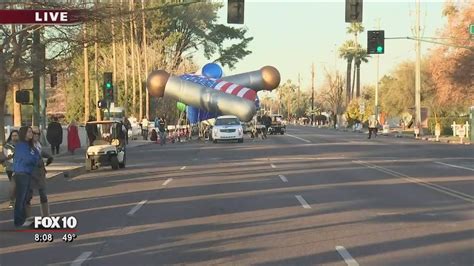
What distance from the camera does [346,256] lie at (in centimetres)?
890

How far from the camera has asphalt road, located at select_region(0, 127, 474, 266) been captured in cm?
905

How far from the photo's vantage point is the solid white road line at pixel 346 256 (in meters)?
8.48

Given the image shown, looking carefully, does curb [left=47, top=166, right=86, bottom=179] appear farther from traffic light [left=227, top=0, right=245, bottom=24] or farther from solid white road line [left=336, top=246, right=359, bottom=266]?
solid white road line [left=336, top=246, right=359, bottom=266]

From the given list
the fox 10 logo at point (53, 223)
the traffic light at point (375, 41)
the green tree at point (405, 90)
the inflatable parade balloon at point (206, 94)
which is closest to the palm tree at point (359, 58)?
the green tree at point (405, 90)

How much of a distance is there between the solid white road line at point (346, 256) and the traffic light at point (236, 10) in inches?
666

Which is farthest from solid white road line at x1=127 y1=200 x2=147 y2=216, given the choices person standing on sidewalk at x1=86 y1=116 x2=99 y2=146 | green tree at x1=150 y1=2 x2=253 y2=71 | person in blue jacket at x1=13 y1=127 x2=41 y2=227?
green tree at x1=150 y1=2 x2=253 y2=71

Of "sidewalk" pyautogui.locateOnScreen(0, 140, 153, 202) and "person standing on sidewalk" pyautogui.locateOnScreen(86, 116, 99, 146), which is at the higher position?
"person standing on sidewalk" pyautogui.locateOnScreen(86, 116, 99, 146)

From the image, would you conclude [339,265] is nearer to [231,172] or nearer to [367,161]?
[231,172]

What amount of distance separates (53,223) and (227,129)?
33.3 metres

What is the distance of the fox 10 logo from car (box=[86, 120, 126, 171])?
1171 cm

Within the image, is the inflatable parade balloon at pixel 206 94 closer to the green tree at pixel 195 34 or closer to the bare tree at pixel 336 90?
the green tree at pixel 195 34

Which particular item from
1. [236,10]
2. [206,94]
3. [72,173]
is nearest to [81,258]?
[72,173]

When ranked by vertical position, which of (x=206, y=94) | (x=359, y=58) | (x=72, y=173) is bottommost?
(x=72, y=173)

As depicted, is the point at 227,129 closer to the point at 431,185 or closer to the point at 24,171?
the point at 431,185
